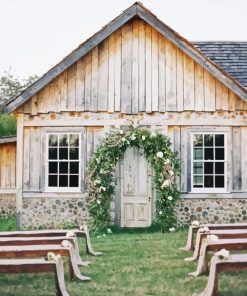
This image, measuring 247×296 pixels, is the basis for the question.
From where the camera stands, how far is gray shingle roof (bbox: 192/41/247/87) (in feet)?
53.5

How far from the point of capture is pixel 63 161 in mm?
14633

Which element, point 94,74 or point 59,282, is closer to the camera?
point 59,282

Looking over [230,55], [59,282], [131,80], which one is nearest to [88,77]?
[131,80]

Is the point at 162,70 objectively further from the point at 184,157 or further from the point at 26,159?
the point at 26,159

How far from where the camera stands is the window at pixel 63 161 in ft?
48.0

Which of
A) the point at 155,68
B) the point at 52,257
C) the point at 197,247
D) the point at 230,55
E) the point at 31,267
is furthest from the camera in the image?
the point at 230,55

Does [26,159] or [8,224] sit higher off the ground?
[26,159]

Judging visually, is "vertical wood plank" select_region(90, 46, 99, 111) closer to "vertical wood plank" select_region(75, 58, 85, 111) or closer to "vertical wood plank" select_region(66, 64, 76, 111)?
"vertical wood plank" select_region(75, 58, 85, 111)

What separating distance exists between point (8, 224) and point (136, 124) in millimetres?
5211

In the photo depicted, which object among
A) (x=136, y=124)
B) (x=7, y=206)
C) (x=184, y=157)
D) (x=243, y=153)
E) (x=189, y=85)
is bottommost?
(x=7, y=206)

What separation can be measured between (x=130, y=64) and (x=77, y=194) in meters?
3.98

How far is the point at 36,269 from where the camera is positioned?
263 inches

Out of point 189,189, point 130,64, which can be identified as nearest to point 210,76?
point 130,64

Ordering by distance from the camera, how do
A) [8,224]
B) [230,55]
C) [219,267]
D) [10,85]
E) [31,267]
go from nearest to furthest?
[219,267], [31,267], [8,224], [230,55], [10,85]
